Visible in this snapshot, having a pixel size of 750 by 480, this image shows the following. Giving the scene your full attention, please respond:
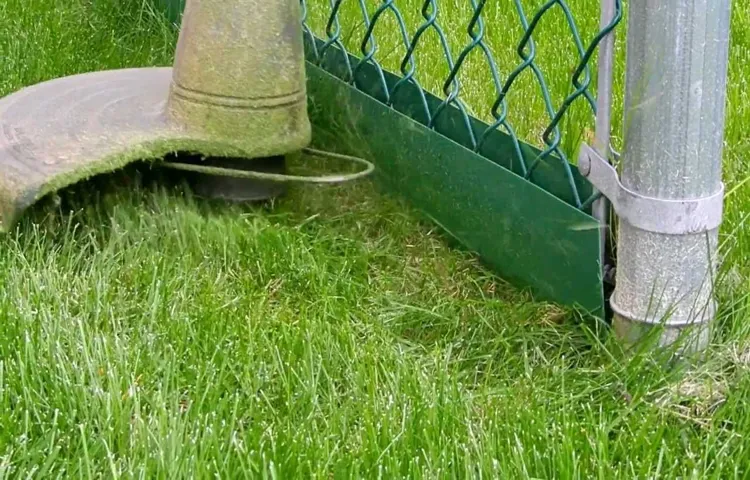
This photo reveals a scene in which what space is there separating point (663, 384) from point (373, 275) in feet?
1.73

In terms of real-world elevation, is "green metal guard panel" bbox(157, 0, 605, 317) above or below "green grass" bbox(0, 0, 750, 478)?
above

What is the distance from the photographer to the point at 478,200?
162cm

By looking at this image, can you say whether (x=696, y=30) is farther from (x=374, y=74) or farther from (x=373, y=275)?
(x=374, y=74)

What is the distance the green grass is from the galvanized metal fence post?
2.5 inches

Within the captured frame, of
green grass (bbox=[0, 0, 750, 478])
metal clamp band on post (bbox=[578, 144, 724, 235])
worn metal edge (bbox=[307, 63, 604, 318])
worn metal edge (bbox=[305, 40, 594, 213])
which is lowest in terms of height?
green grass (bbox=[0, 0, 750, 478])

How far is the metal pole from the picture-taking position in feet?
3.95

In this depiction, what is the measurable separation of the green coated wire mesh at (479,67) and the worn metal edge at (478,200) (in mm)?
44

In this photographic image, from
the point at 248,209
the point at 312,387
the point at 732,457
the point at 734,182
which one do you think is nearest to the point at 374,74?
the point at 248,209

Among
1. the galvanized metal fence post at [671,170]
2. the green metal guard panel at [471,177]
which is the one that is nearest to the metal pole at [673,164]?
the galvanized metal fence post at [671,170]

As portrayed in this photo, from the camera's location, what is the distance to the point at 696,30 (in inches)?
46.9

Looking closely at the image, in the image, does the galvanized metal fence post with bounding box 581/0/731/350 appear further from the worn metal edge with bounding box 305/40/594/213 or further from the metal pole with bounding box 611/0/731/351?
the worn metal edge with bounding box 305/40/594/213

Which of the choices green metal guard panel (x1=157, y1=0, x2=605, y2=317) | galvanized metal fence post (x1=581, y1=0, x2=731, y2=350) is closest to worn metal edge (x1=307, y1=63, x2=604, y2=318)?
green metal guard panel (x1=157, y1=0, x2=605, y2=317)

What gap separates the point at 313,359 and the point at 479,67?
1076 millimetres

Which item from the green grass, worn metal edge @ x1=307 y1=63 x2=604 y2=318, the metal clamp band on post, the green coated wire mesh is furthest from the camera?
the green coated wire mesh
